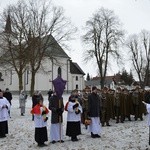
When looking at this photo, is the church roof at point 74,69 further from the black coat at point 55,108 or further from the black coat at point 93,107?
the black coat at point 55,108

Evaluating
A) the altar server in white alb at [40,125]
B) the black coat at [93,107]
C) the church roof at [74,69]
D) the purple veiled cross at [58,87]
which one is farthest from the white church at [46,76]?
the altar server in white alb at [40,125]

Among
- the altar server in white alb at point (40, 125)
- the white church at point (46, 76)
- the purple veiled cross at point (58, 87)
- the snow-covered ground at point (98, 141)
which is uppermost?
the white church at point (46, 76)

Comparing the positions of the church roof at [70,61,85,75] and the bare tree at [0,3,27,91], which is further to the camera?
the church roof at [70,61,85,75]

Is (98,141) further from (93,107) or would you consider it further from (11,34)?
(11,34)

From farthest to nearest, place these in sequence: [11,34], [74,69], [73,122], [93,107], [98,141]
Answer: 1. [74,69]
2. [11,34]
3. [93,107]
4. [73,122]
5. [98,141]

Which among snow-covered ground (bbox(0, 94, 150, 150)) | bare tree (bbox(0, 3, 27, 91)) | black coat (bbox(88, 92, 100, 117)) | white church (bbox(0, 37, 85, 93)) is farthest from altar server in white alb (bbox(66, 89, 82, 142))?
white church (bbox(0, 37, 85, 93))

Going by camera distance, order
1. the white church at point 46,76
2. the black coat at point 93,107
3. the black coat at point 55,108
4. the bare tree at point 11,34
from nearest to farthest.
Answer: the black coat at point 55,108, the black coat at point 93,107, the bare tree at point 11,34, the white church at point 46,76

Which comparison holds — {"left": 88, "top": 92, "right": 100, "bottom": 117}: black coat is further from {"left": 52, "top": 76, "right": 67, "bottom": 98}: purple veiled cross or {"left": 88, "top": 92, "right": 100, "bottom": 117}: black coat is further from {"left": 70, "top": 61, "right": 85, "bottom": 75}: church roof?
{"left": 70, "top": 61, "right": 85, "bottom": 75}: church roof

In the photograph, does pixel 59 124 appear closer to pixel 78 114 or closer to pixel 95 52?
pixel 78 114

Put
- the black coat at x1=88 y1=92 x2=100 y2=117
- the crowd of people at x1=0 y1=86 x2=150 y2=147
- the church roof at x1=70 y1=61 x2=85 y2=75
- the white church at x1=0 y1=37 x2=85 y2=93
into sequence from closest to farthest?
the crowd of people at x1=0 y1=86 x2=150 y2=147
the black coat at x1=88 y1=92 x2=100 y2=117
the white church at x1=0 y1=37 x2=85 y2=93
the church roof at x1=70 y1=61 x2=85 y2=75

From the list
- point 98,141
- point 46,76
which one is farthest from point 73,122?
point 46,76

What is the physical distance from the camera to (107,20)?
53344mm

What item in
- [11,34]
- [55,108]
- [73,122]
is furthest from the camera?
[11,34]

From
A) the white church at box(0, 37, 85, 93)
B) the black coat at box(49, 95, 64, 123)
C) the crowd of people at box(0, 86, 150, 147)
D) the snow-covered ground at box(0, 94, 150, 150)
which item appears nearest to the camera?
the snow-covered ground at box(0, 94, 150, 150)
